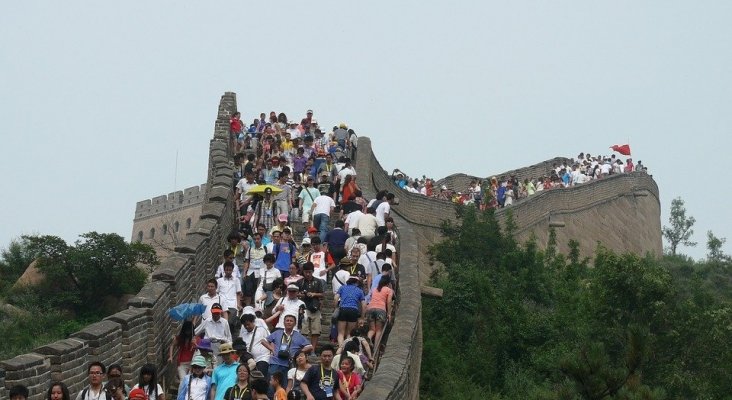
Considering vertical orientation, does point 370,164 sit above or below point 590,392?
above

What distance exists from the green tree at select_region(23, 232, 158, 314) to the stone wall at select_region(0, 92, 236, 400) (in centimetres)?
2473

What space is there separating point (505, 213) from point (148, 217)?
43599 mm

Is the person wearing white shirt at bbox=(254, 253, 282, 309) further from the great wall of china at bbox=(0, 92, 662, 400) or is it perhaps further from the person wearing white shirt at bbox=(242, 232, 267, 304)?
the great wall of china at bbox=(0, 92, 662, 400)

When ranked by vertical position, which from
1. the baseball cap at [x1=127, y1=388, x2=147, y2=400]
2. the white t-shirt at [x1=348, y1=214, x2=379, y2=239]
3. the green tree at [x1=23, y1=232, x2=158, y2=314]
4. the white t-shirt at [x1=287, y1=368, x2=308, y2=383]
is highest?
the green tree at [x1=23, y1=232, x2=158, y2=314]

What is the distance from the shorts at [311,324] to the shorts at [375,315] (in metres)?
0.64

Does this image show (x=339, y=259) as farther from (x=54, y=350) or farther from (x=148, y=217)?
(x=148, y=217)

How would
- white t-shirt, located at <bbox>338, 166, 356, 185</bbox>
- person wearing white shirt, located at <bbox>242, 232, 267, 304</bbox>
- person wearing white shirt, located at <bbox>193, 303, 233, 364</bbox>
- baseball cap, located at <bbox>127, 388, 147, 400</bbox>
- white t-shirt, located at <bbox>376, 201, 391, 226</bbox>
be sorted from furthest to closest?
white t-shirt, located at <bbox>338, 166, 356, 185</bbox>, white t-shirt, located at <bbox>376, 201, 391, 226</bbox>, person wearing white shirt, located at <bbox>242, 232, 267, 304</bbox>, person wearing white shirt, located at <bbox>193, 303, 233, 364</bbox>, baseball cap, located at <bbox>127, 388, 147, 400</bbox>

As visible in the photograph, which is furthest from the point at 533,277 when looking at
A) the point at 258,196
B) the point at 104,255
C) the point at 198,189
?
the point at 198,189

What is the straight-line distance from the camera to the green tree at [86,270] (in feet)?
164

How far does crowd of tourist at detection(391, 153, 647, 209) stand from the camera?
43.6 m

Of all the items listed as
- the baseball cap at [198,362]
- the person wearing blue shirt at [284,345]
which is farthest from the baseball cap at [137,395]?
the person wearing blue shirt at [284,345]

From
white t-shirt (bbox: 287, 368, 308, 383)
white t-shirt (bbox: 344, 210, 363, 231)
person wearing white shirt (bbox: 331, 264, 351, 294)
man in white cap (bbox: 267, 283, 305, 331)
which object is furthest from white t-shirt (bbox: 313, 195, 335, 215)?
white t-shirt (bbox: 287, 368, 308, 383)

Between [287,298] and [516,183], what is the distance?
3030 centimetres

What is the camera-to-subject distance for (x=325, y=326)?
19922mm
